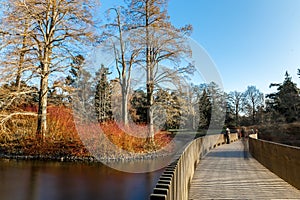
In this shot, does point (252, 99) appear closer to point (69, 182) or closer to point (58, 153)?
point (58, 153)

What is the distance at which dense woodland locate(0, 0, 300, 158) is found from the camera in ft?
→ 35.4

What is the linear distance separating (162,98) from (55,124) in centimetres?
575

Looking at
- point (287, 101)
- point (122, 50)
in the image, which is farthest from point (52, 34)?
point (287, 101)

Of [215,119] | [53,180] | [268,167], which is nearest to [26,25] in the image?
[53,180]

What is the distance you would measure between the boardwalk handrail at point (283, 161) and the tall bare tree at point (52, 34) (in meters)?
9.44

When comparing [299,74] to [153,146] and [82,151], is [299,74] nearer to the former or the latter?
[153,146]

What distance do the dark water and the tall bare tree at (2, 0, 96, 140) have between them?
9.07ft

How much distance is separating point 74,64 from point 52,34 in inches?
74.9

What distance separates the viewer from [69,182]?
25.6ft

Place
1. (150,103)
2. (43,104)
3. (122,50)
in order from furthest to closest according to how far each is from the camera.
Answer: (122,50), (150,103), (43,104)

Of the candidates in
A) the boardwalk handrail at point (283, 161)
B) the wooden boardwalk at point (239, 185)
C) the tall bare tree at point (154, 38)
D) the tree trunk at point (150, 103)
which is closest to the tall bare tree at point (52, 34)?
the tall bare tree at point (154, 38)

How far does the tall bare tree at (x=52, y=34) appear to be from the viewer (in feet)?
37.5

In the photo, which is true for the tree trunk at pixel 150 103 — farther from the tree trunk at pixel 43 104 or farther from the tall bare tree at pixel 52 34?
the tree trunk at pixel 43 104

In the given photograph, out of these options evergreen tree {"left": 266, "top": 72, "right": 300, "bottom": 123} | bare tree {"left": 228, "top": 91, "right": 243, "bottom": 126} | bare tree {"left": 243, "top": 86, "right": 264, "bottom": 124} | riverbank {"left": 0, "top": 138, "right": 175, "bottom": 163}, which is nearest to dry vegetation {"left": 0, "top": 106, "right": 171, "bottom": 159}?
riverbank {"left": 0, "top": 138, "right": 175, "bottom": 163}
